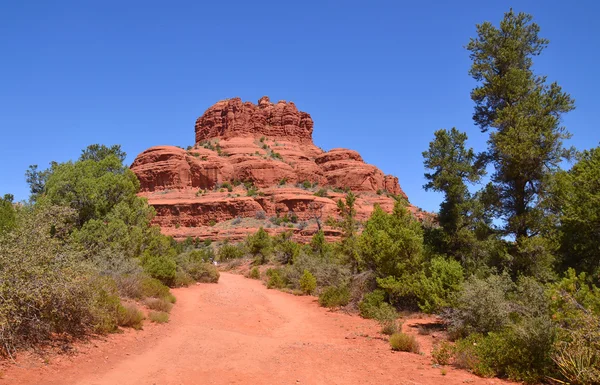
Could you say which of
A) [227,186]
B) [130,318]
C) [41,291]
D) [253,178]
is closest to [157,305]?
[130,318]

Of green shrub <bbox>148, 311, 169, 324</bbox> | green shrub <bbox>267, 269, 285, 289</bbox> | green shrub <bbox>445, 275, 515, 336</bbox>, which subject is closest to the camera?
green shrub <bbox>445, 275, 515, 336</bbox>

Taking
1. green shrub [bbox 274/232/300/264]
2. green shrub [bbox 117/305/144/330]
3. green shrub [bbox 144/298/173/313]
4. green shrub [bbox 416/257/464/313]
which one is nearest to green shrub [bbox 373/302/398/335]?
green shrub [bbox 416/257/464/313]

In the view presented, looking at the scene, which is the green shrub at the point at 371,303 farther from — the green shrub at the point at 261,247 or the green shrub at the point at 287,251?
the green shrub at the point at 261,247

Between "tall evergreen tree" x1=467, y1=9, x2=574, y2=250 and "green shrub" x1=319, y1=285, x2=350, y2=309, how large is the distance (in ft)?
24.7

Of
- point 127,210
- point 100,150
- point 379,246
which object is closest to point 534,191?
point 379,246

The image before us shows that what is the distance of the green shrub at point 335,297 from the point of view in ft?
59.4

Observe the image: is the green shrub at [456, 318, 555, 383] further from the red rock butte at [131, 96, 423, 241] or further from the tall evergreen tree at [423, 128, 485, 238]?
the red rock butte at [131, 96, 423, 241]

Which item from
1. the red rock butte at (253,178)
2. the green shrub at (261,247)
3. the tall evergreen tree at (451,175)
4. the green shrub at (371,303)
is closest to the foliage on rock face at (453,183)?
the tall evergreen tree at (451,175)

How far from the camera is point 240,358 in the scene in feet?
29.6


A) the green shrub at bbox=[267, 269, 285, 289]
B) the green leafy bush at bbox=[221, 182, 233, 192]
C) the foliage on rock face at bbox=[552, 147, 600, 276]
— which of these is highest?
the green leafy bush at bbox=[221, 182, 233, 192]

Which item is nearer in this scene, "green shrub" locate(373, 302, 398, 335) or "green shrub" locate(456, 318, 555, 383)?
"green shrub" locate(456, 318, 555, 383)

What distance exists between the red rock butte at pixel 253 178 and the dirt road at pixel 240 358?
41600mm

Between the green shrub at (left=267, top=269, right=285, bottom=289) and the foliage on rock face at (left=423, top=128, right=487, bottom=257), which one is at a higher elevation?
the foliage on rock face at (left=423, top=128, right=487, bottom=257)

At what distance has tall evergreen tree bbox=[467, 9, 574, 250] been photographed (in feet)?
43.2
